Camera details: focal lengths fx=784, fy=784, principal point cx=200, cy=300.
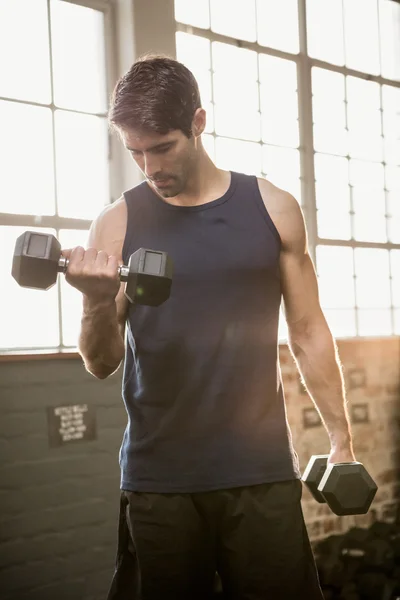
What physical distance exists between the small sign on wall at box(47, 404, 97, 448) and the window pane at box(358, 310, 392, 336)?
86.4 inches

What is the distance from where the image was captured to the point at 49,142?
3.38 meters

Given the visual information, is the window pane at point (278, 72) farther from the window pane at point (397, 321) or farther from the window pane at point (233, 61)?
the window pane at point (397, 321)

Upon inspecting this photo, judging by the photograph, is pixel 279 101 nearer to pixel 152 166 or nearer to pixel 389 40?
pixel 389 40

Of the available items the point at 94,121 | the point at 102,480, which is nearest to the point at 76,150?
the point at 94,121

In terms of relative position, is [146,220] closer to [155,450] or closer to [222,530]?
[155,450]

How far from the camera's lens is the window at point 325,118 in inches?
163

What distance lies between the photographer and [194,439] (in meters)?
1.73

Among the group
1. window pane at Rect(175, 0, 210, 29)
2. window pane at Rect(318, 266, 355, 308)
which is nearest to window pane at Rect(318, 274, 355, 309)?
window pane at Rect(318, 266, 355, 308)

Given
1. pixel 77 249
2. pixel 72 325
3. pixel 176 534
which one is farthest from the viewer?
pixel 72 325

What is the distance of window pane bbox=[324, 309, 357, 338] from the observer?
4574 millimetres

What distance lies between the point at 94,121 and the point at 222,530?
2.29 metres

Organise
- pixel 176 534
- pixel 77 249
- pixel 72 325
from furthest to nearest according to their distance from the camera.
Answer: pixel 72 325
pixel 176 534
pixel 77 249

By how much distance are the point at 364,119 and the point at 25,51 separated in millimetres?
2348

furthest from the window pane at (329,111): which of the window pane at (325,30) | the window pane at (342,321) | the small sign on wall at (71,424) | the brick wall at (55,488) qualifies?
the small sign on wall at (71,424)
